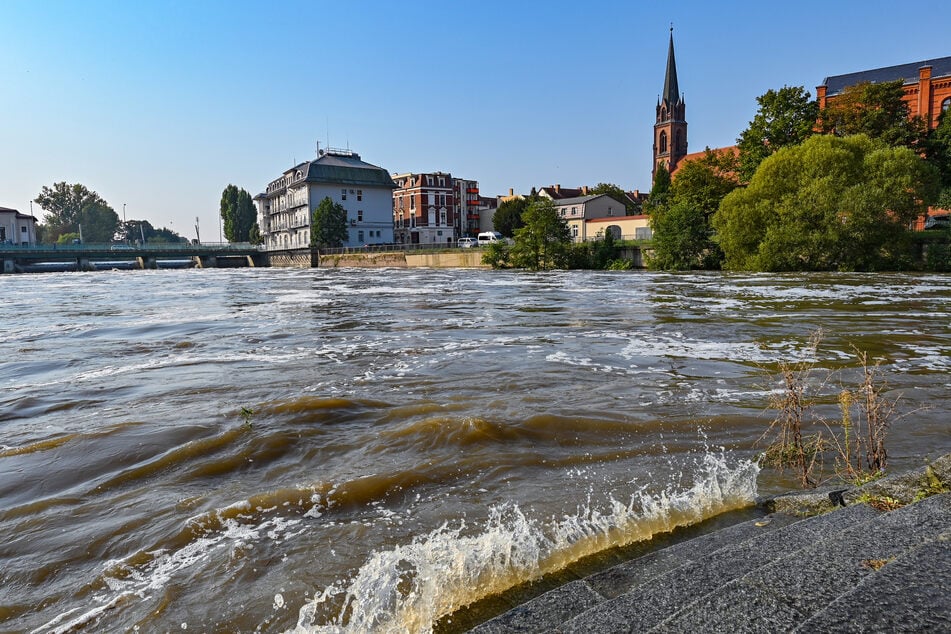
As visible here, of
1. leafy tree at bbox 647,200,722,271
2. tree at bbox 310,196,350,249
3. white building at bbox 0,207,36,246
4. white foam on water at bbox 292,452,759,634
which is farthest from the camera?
white building at bbox 0,207,36,246

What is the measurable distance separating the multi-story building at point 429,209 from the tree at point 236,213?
3976 cm

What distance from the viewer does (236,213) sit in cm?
12738

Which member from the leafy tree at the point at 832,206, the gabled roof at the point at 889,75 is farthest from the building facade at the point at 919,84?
the leafy tree at the point at 832,206

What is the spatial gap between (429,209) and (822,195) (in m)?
74.8

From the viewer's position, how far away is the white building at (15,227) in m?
103

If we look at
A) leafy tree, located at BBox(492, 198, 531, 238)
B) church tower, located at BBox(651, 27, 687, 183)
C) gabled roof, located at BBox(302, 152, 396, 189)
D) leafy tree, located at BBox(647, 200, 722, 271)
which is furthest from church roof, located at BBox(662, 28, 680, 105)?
leafy tree, located at BBox(647, 200, 722, 271)

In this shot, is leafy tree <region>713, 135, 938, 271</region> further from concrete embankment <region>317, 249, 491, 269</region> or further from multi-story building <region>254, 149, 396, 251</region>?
multi-story building <region>254, 149, 396, 251</region>

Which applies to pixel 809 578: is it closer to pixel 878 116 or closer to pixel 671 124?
pixel 878 116

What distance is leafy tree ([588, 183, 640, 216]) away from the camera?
309 ft

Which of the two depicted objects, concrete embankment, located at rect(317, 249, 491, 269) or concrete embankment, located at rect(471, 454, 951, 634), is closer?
concrete embankment, located at rect(471, 454, 951, 634)

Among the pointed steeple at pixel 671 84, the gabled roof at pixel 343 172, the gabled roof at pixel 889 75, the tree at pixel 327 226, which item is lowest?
the tree at pixel 327 226

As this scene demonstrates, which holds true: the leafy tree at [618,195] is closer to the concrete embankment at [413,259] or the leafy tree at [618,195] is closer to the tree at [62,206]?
the concrete embankment at [413,259]

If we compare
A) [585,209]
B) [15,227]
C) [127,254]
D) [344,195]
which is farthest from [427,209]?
[15,227]

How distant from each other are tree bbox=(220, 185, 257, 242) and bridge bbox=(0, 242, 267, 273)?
1885 centimetres
